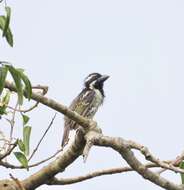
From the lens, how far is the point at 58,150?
4207 mm

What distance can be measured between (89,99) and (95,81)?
696 millimetres

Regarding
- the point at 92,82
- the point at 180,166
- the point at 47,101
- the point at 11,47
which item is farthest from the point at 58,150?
the point at 92,82

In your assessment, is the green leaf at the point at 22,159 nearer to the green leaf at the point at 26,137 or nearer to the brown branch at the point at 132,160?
the green leaf at the point at 26,137

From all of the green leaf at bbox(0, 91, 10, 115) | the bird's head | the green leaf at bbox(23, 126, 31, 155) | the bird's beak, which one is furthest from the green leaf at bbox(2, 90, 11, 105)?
the bird's beak

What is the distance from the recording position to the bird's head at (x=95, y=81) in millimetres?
9284

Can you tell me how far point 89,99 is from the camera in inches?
343

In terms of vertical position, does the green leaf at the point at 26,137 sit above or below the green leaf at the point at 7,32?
below

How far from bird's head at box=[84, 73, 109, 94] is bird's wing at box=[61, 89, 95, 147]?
0.46 ft

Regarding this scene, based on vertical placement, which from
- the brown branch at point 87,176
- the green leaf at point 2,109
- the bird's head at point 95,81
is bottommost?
the brown branch at point 87,176

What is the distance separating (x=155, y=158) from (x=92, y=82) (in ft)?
19.9

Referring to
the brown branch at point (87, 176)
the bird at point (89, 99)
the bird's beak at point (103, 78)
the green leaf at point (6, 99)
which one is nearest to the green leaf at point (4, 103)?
the green leaf at point (6, 99)

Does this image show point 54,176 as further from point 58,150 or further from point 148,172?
point 148,172

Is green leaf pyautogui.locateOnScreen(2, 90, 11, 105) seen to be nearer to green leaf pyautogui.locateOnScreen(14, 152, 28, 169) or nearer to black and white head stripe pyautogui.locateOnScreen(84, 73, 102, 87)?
green leaf pyautogui.locateOnScreen(14, 152, 28, 169)

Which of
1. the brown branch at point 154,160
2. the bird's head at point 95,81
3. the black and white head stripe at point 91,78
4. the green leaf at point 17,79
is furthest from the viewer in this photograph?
the black and white head stripe at point 91,78
